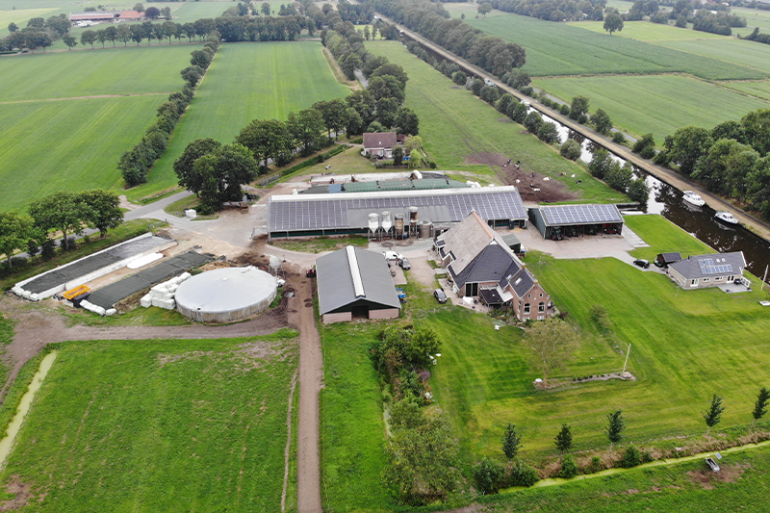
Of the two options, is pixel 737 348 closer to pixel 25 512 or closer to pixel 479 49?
pixel 25 512

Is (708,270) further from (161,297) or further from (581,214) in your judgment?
(161,297)

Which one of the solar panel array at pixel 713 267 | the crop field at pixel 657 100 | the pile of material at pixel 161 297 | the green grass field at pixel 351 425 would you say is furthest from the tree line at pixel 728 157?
the pile of material at pixel 161 297

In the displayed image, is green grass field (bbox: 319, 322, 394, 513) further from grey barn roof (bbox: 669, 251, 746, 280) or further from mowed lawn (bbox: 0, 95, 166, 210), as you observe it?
mowed lawn (bbox: 0, 95, 166, 210)

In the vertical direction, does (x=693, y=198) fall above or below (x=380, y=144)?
below

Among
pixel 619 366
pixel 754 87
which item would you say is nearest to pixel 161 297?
pixel 619 366

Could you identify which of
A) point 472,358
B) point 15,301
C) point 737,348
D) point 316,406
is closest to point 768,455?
point 737,348

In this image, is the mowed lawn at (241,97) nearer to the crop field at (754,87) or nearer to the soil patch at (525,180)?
the soil patch at (525,180)

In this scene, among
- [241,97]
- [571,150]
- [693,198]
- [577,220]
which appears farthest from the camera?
[241,97]

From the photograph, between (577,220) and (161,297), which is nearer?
(161,297)
